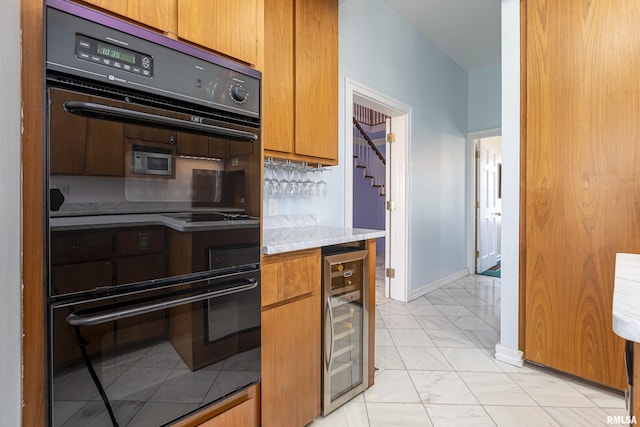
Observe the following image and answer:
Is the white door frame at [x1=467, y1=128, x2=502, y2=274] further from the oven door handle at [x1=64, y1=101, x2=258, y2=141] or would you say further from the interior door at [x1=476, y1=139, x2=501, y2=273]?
the oven door handle at [x1=64, y1=101, x2=258, y2=141]

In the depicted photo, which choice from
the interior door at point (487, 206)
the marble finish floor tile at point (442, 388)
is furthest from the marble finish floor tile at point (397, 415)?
the interior door at point (487, 206)

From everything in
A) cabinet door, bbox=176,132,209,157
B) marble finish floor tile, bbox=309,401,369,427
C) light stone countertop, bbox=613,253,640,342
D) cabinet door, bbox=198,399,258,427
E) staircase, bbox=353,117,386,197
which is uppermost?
staircase, bbox=353,117,386,197

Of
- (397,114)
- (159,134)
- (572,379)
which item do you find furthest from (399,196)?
(159,134)

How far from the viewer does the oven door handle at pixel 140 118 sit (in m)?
0.81

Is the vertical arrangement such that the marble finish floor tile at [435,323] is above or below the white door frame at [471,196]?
below

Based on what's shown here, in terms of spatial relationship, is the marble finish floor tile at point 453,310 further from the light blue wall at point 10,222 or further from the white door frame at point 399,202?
the light blue wall at point 10,222

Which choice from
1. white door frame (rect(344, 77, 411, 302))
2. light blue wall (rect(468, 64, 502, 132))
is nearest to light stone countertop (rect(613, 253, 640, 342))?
white door frame (rect(344, 77, 411, 302))

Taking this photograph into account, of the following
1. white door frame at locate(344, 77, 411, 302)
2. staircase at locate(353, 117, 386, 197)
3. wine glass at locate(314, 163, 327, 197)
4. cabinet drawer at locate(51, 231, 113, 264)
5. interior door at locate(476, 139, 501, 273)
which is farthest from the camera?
staircase at locate(353, 117, 386, 197)

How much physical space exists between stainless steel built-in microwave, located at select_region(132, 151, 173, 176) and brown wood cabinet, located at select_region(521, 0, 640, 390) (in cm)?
214

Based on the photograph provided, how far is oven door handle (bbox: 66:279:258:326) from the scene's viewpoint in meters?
0.81

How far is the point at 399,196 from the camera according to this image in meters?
3.38

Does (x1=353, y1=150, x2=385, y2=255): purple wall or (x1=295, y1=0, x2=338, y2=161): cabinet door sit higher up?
(x1=295, y1=0, x2=338, y2=161): cabinet door

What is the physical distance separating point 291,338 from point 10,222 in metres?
1.04

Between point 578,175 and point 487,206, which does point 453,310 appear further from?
point 487,206
